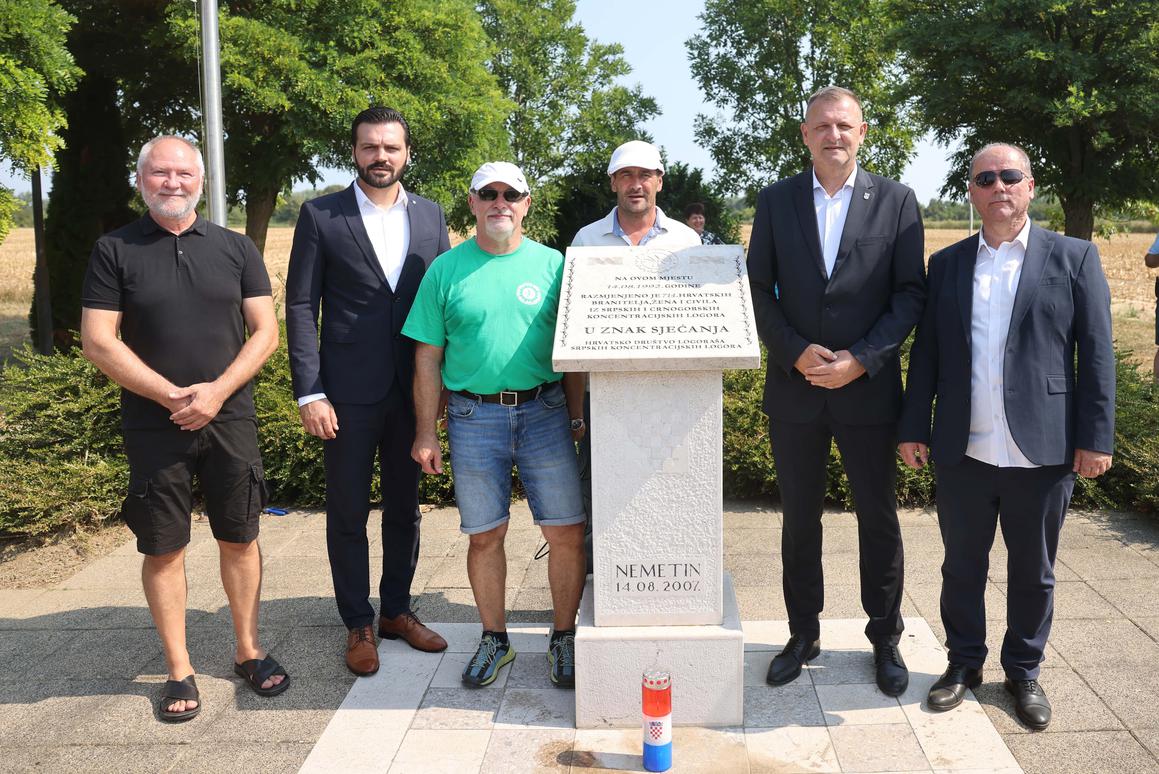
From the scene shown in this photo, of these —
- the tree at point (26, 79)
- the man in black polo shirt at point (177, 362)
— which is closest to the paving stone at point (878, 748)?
the man in black polo shirt at point (177, 362)

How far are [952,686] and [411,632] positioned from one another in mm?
2220

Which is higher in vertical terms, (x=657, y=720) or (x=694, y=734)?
(x=657, y=720)

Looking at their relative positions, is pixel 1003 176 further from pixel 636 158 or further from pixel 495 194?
pixel 495 194

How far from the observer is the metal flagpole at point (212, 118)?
7.36 meters

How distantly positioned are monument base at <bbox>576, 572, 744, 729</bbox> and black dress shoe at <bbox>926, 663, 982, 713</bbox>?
0.73m

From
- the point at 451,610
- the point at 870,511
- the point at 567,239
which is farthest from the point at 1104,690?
the point at 567,239

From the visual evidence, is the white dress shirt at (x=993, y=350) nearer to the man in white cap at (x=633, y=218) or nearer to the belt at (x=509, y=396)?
the man in white cap at (x=633, y=218)

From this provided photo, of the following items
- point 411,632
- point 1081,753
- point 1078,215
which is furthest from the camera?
point 1078,215

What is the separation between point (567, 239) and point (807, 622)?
19035mm

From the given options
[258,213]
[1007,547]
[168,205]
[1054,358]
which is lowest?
[1007,547]

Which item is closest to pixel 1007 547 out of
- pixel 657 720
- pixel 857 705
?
pixel 857 705

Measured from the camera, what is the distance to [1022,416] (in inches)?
137

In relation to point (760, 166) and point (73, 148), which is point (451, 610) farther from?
point (760, 166)

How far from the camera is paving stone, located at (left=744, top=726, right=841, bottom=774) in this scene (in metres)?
3.34
